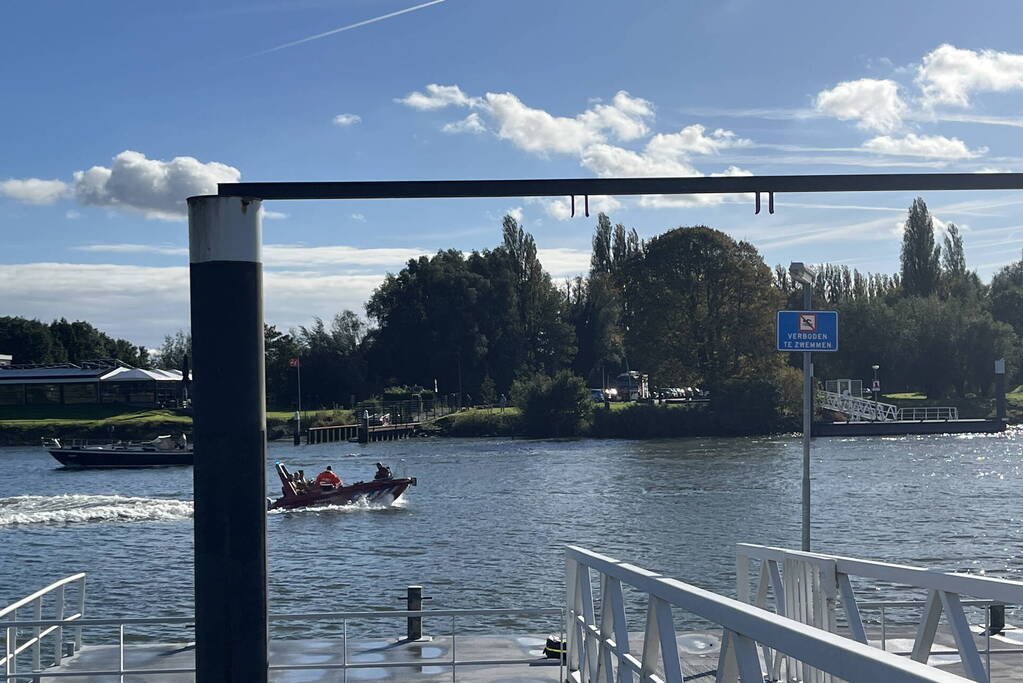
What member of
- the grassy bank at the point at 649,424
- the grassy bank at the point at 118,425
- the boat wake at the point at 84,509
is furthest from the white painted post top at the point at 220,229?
the grassy bank at the point at 118,425

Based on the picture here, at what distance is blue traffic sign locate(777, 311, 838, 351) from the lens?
13562mm

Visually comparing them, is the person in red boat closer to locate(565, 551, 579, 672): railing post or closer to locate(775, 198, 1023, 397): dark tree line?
locate(565, 551, 579, 672): railing post

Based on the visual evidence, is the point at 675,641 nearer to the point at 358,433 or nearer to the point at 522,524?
the point at 522,524

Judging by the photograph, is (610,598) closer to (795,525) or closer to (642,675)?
(642,675)

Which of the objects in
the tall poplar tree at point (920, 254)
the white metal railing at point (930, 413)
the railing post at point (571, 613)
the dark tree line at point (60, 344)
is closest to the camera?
the railing post at point (571, 613)

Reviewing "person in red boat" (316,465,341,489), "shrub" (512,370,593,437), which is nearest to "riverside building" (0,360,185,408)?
"shrub" (512,370,593,437)

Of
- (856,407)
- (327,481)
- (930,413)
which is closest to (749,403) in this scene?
(856,407)

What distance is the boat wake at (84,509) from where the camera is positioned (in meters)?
49.5

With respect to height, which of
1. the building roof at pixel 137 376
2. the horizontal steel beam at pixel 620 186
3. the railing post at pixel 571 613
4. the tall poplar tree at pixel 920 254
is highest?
the tall poplar tree at pixel 920 254

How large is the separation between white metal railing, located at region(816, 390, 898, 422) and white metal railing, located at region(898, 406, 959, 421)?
4.29 ft

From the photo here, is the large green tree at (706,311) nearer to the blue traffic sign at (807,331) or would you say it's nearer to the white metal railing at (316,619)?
the blue traffic sign at (807,331)

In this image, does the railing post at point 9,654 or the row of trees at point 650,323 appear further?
the row of trees at point 650,323

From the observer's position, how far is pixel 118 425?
101688 millimetres

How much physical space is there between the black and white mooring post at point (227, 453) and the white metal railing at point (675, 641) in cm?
246
